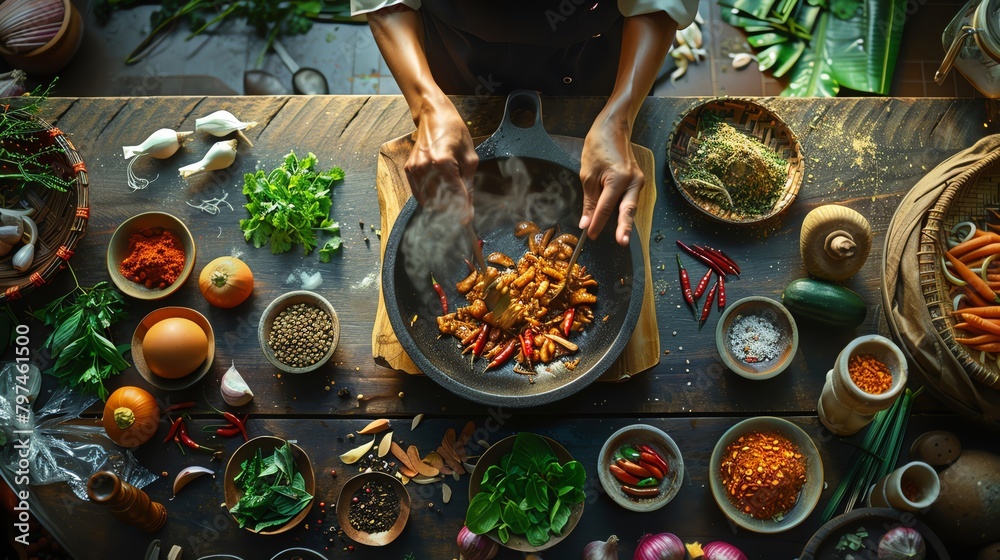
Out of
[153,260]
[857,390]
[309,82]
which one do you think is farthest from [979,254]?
[309,82]

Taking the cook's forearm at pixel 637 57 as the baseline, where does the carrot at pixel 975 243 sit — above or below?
below

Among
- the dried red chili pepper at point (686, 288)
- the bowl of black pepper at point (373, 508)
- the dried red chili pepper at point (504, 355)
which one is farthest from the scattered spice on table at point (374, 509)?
the dried red chili pepper at point (686, 288)

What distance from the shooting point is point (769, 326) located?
7.10 ft

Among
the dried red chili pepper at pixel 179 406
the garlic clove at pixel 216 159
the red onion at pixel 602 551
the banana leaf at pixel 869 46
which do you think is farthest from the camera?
the banana leaf at pixel 869 46

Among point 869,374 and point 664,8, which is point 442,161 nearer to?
point 664,8

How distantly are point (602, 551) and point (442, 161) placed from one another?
3.96 feet

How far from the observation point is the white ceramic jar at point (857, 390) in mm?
1886

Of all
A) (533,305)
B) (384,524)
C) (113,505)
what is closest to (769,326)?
(533,305)

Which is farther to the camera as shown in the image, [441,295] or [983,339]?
[441,295]

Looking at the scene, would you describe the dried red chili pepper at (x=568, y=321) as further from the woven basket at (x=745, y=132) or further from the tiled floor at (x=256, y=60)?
the tiled floor at (x=256, y=60)

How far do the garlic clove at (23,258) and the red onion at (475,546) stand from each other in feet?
5.32

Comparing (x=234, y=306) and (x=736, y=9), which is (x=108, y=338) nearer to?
(x=234, y=306)

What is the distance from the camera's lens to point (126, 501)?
194cm

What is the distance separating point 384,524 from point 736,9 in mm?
2696
